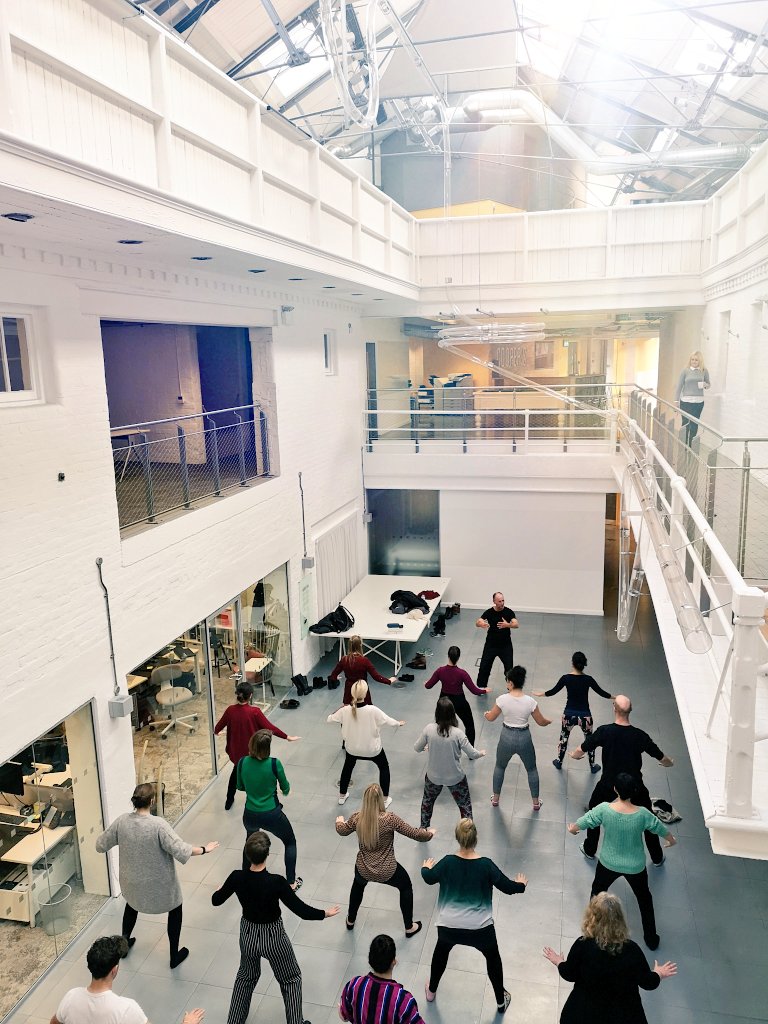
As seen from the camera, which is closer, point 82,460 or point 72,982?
point 72,982

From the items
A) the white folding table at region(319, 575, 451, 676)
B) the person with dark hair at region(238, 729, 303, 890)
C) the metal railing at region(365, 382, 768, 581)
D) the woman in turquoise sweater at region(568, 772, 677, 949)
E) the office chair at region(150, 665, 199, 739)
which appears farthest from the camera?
the metal railing at region(365, 382, 768, 581)

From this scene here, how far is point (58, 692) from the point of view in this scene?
6.01 m

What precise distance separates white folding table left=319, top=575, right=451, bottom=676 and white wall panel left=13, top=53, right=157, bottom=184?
7.41m

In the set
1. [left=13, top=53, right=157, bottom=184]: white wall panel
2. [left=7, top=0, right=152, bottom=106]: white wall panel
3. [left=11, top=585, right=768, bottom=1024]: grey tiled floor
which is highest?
[left=7, top=0, right=152, bottom=106]: white wall panel

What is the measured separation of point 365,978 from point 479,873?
1110 millimetres

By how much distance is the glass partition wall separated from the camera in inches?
303

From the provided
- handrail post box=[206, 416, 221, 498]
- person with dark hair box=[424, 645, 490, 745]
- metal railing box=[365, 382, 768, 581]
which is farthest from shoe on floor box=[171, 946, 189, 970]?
metal railing box=[365, 382, 768, 581]

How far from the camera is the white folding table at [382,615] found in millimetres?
11516

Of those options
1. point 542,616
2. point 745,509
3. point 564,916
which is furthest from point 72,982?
point 542,616

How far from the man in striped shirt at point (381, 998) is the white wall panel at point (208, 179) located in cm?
523

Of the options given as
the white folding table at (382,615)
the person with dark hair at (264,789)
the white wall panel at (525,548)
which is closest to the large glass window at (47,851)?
the person with dark hair at (264,789)

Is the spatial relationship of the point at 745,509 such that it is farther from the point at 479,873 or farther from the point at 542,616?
the point at 542,616

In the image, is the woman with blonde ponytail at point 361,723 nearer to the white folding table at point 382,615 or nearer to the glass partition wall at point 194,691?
the glass partition wall at point 194,691

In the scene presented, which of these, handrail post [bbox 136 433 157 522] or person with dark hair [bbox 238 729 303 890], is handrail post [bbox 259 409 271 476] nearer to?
handrail post [bbox 136 433 157 522]
